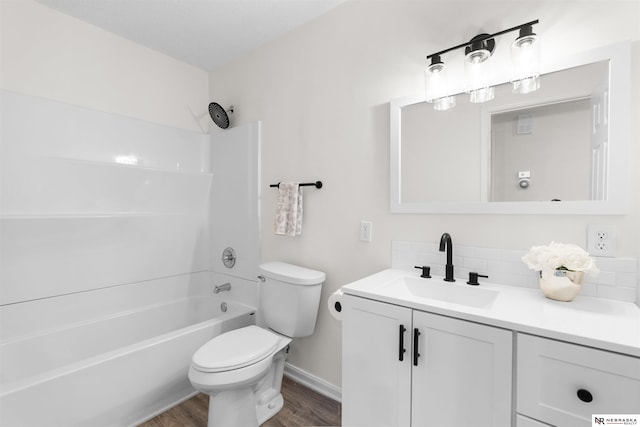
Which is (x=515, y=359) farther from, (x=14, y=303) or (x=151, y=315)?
(x=14, y=303)

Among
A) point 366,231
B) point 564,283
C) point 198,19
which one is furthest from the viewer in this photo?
point 198,19

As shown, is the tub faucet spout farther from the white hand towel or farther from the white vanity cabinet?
the white vanity cabinet

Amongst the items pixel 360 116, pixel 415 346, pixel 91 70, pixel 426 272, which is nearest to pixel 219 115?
pixel 91 70

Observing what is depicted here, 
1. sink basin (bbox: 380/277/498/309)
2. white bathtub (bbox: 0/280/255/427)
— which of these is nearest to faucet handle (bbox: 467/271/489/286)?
sink basin (bbox: 380/277/498/309)

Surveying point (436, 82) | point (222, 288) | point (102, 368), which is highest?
point (436, 82)

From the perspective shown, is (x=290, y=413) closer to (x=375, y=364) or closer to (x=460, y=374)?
(x=375, y=364)

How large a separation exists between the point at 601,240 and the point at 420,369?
875mm

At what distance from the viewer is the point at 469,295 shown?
52.3 inches

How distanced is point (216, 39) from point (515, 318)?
8.48 feet

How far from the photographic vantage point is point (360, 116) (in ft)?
5.92

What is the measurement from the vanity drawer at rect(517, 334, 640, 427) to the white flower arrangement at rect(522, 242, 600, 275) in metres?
0.34

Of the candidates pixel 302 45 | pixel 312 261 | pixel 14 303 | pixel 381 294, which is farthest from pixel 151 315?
pixel 302 45

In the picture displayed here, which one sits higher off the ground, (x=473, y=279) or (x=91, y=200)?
(x=91, y=200)

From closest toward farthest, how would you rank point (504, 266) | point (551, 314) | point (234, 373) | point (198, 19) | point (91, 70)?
1. point (551, 314)
2. point (504, 266)
3. point (234, 373)
4. point (198, 19)
5. point (91, 70)
